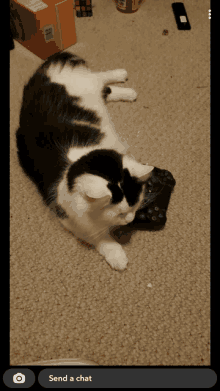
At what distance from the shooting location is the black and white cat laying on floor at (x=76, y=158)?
0.77 meters

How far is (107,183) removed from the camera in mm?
720

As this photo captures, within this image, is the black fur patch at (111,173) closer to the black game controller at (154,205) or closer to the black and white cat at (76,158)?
the black and white cat at (76,158)

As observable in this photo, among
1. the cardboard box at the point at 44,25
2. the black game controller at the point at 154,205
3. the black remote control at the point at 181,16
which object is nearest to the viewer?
the black game controller at the point at 154,205

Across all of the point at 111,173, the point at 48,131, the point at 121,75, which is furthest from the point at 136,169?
the point at 121,75

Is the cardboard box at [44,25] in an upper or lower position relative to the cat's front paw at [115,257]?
upper

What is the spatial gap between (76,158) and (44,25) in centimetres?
87

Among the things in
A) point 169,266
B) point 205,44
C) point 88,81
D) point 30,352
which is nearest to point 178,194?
point 169,266

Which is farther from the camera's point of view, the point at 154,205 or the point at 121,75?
the point at 121,75

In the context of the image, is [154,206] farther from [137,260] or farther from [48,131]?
[48,131]

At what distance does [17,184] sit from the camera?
45.4 inches

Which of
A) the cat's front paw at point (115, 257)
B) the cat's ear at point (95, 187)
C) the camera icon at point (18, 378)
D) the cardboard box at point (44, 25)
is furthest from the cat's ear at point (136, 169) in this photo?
the cardboard box at point (44, 25)

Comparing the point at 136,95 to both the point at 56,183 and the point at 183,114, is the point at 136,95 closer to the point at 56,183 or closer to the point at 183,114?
the point at 183,114

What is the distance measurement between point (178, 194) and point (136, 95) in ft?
2.00

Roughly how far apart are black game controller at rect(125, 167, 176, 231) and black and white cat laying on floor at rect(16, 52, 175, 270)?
0.27 ft
